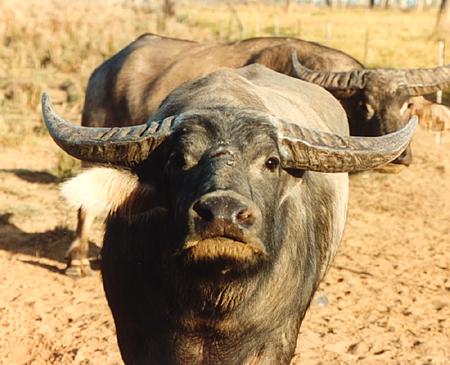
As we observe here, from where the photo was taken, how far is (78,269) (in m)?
7.34

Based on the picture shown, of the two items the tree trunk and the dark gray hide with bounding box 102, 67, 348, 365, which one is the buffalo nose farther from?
the tree trunk

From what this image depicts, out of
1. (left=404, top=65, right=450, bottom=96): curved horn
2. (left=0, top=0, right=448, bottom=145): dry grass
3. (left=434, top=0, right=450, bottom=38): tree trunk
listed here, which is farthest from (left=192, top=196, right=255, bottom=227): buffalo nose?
(left=434, top=0, right=450, bottom=38): tree trunk

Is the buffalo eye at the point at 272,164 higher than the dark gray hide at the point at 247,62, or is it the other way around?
the buffalo eye at the point at 272,164

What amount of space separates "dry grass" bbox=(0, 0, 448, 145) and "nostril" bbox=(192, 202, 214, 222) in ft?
32.5

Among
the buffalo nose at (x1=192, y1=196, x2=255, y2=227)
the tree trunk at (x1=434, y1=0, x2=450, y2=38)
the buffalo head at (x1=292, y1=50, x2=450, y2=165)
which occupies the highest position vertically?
the buffalo nose at (x1=192, y1=196, x2=255, y2=227)

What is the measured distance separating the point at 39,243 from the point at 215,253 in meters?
5.24

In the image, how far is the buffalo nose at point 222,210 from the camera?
2984mm

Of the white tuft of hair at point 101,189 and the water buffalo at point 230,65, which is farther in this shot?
the water buffalo at point 230,65

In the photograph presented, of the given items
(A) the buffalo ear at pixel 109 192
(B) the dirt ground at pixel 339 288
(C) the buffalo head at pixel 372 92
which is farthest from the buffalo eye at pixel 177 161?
(C) the buffalo head at pixel 372 92

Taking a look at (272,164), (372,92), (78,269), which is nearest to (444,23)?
(372,92)

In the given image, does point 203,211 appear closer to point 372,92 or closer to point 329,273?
point 329,273

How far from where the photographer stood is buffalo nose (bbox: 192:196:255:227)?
2984mm

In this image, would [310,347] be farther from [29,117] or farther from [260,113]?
[29,117]

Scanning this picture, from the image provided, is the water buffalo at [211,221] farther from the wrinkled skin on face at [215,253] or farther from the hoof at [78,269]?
the hoof at [78,269]
